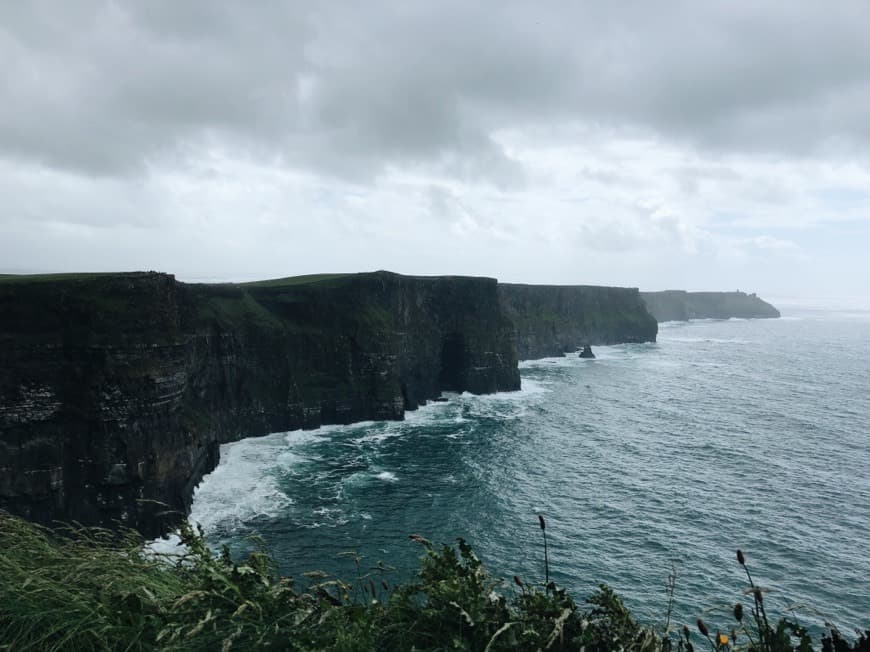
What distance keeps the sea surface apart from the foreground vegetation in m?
11.5

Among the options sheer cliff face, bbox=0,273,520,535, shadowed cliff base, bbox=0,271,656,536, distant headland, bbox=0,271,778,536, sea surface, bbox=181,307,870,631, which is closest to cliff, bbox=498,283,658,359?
distant headland, bbox=0,271,778,536

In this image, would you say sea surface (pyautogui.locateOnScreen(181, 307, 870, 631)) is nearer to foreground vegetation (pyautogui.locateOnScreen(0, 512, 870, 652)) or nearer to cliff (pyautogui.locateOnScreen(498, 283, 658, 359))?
foreground vegetation (pyautogui.locateOnScreen(0, 512, 870, 652))

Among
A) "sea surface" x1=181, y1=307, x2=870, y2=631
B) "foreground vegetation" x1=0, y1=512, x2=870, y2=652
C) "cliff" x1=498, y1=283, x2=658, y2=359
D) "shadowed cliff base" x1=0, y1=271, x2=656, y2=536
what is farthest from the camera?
"cliff" x1=498, y1=283, x2=658, y2=359

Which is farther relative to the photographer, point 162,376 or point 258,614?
point 162,376

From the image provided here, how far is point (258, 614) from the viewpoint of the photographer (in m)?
7.88

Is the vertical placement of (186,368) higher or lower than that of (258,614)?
lower

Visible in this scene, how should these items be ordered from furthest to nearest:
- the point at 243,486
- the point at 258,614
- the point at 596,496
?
the point at 243,486 → the point at 596,496 → the point at 258,614

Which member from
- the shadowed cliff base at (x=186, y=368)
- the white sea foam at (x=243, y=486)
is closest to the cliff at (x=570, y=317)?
the shadowed cliff base at (x=186, y=368)

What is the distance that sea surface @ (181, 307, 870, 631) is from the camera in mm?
35875

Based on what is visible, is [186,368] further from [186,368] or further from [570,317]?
[570,317]

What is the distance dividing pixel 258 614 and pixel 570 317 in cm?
16284

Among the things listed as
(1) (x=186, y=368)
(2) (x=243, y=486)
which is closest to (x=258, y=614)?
(2) (x=243, y=486)

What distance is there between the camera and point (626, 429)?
7444 centimetres

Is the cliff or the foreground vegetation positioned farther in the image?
the cliff
